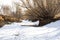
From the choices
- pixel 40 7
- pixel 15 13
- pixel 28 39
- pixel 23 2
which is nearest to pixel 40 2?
pixel 40 7

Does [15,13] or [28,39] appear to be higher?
[28,39]

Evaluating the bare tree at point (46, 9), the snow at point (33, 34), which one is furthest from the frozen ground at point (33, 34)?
the bare tree at point (46, 9)

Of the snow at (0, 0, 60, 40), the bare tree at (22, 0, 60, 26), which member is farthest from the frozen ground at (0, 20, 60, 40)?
the bare tree at (22, 0, 60, 26)

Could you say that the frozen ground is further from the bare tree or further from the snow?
the bare tree

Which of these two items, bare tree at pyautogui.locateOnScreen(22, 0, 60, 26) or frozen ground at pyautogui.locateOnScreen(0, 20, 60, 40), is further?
bare tree at pyautogui.locateOnScreen(22, 0, 60, 26)

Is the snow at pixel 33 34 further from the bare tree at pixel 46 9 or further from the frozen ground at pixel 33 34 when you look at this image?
the bare tree at pixel 46 9

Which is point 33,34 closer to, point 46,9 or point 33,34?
point 33,34

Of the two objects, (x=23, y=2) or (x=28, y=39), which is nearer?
(x=28, y=39)

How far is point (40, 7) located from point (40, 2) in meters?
0.53

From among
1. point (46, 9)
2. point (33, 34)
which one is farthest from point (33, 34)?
point (46, 9)

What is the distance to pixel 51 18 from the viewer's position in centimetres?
1614

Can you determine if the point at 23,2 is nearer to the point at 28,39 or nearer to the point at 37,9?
the point at 37,9

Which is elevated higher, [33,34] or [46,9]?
[33,34]

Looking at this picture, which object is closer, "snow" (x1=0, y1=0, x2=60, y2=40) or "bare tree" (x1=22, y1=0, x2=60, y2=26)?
"snow" (x1=0, y1=0, x2=60, y2=40)
